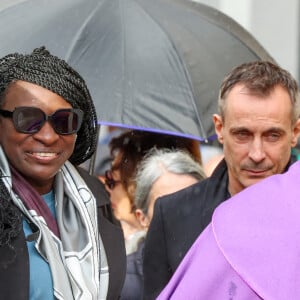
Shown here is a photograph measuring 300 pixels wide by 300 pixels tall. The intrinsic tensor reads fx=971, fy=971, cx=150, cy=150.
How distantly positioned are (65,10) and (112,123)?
0.75 metres

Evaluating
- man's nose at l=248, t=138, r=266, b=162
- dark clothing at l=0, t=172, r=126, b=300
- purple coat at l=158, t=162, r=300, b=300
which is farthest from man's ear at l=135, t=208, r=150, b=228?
purple coat at l=158, t=162, r=300, b=300

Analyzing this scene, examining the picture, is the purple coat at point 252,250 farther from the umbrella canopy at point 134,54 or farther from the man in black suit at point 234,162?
the umbrella canopy at point 134,54

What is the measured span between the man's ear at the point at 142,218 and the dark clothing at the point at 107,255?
3.23ft

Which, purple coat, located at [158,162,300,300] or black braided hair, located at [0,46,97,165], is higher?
black braided hair, located at [0,46,97,165]

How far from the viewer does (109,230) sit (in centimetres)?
360

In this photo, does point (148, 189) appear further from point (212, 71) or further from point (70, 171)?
point (70, 171)

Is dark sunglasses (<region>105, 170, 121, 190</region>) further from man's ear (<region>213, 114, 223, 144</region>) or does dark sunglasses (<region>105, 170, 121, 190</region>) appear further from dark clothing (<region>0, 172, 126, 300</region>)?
dark clothing (<region>0, 172, 126, 300</region>)

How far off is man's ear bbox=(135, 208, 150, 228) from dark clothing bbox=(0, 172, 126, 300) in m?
0.98

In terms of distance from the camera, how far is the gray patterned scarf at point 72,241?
313 cm

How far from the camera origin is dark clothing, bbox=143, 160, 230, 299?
3840mm

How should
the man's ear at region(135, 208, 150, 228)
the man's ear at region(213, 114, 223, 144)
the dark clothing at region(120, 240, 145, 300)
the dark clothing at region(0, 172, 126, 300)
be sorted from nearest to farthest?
1. the dark clothing at region(0, 172, 126, 300)
2. the man's ear at region(213, 114, 223, 144)
3. the dark clothing at region(120, 240, 145, 300)
4. the man's ear at region(135, 208, 150, 228)

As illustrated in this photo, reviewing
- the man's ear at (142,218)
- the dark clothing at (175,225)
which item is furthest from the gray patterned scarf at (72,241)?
the man's ear at (142,218)

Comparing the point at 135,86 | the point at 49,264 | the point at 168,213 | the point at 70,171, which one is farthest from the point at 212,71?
the point at 49,264

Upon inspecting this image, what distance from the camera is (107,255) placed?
348cm
